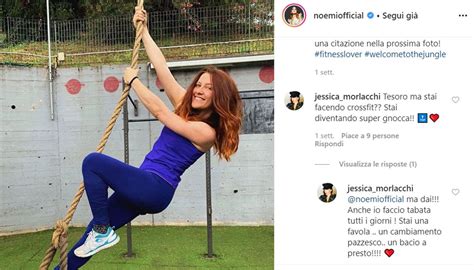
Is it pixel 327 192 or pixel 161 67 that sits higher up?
pixel 161 67

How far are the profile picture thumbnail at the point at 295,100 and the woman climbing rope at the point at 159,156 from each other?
24 cm

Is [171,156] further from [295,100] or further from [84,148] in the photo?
[84,148]

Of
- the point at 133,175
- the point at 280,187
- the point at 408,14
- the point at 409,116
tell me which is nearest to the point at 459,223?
the point at 409,116

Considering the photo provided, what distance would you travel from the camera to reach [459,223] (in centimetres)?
216

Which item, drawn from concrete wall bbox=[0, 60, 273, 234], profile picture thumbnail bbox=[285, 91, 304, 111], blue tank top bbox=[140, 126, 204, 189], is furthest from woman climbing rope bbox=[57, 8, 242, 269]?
concrete wall bbox=[0, 60, 273, 234]

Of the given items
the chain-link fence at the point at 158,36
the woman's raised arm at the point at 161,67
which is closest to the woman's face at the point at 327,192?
the woman's raised arm at the point at 161,67

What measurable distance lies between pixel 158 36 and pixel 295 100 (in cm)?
555

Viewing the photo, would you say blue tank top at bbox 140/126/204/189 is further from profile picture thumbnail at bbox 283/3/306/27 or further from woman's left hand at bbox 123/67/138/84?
profile picture thumbnail at bbox 283/3/306/27

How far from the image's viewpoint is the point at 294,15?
209cm

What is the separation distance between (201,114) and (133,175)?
15.3 inches

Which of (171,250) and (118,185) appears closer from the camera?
(118,185)

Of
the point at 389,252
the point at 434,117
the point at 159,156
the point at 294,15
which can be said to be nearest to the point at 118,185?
the point at 159,156

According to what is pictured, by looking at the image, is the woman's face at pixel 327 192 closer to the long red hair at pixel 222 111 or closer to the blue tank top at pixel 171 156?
the long red hair at pixel 222 111

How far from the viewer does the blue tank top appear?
192 centimetres
